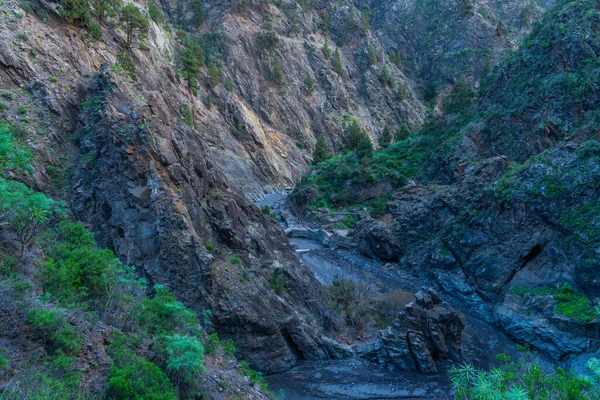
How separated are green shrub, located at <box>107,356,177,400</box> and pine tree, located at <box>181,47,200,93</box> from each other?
54.8m

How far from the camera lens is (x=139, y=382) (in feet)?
32.4

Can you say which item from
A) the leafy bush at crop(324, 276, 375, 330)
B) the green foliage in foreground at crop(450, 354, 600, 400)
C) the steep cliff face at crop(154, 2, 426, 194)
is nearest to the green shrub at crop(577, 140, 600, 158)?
the leafy bush at crop(324, 276, 375, 330)

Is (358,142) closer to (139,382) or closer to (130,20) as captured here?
(130,20)

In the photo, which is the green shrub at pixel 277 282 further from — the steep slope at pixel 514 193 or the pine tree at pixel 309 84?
the pine tree at pixel 309 84

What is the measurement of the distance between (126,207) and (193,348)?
1006cm

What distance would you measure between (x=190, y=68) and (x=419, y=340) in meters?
51.7

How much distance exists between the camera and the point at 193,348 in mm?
12000

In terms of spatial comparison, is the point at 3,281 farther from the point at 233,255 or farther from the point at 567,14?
the point at 567,14

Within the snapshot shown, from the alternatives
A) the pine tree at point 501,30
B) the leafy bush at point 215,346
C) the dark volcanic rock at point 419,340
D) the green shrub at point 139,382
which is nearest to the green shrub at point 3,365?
the green shrub at point 139,382

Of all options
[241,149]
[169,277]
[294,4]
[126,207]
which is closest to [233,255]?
[169,277]

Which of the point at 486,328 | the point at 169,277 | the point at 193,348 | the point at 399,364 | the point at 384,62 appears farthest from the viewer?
the point at 384,62

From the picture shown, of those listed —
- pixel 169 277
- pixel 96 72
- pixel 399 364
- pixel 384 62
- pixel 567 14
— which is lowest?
pixel 399 364

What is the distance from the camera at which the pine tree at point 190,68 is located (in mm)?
58737

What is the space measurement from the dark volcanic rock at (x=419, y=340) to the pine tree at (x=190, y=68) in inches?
1952
